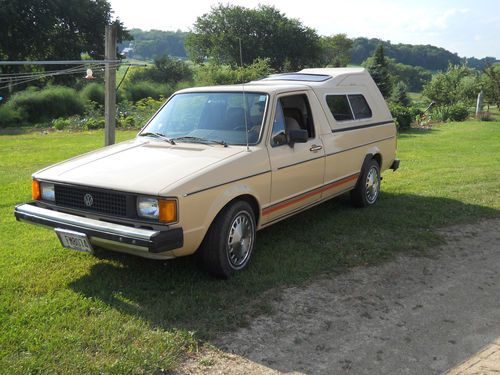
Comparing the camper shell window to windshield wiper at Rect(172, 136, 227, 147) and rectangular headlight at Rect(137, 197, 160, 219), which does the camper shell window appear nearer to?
windshield wiper at Rect(172, 136, 227, 147)

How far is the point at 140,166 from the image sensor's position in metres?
4.61

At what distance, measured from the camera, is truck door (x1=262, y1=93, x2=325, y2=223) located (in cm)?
534

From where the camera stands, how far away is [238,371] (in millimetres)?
3334

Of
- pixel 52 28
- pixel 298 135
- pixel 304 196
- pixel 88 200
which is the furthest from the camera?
pixel 52 28

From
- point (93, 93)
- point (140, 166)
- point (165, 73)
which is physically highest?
point (165, 73)

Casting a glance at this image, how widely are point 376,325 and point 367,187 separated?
3.76 meters

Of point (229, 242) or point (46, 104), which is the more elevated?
point (46, 104)

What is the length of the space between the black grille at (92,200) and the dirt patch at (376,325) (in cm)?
145

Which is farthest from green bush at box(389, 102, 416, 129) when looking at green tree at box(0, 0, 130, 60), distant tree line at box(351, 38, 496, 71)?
distant tree line at box(351, 38, 496, 71)

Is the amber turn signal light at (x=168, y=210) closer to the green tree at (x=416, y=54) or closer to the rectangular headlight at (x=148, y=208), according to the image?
the rectangular headlight at (x=148, y=208)

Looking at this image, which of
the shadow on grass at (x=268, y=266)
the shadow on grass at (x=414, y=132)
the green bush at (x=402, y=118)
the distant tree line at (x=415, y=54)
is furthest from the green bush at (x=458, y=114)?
the distant tree line at (x=415, y=54)

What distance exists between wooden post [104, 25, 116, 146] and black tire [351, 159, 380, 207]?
148 inches

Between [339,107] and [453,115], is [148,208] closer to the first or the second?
[339,107]

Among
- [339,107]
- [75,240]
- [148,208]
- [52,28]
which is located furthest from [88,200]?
[52,28]
